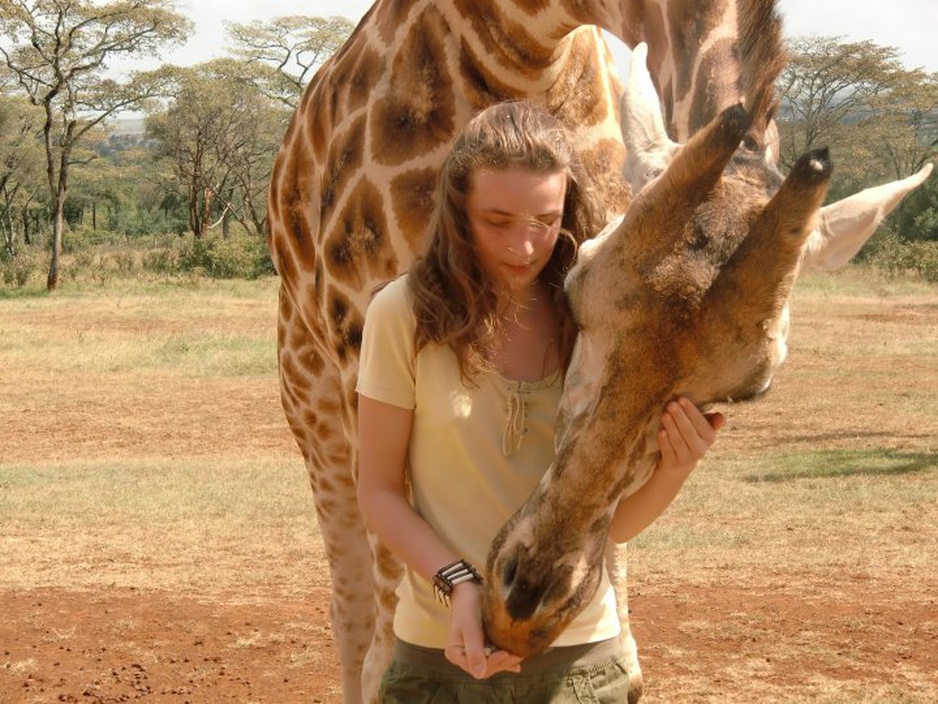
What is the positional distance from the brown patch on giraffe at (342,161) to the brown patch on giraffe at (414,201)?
0.60 feet

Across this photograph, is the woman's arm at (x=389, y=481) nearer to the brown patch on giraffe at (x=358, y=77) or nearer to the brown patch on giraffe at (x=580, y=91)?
the brown patch on giraffe at (x=580, y=91)

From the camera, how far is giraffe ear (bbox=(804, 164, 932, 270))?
6.56ft

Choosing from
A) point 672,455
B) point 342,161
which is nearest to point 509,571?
point 672,455

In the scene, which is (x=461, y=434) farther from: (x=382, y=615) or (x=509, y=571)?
(x=382, y=615)

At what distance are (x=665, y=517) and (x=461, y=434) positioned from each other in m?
5.88

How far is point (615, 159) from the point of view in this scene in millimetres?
3264

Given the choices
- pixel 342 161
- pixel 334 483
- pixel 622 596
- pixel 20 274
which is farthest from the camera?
pixel 20 274

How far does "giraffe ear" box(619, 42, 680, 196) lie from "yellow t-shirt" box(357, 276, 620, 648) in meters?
0.39

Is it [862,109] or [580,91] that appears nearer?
[580,91]

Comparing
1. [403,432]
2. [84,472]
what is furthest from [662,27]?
[84,472]

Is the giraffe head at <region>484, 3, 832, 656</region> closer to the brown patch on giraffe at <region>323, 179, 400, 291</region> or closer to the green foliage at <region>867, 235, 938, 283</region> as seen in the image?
the brown patch on giraffe at <region>323, 179, 400, 291</region>

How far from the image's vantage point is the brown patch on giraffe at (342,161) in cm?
346

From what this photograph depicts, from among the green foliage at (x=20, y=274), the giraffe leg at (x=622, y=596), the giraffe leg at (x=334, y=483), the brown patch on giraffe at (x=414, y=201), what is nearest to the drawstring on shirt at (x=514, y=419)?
the giraffe leg at (x=622, y=596)

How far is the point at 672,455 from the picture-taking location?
2070 mm
